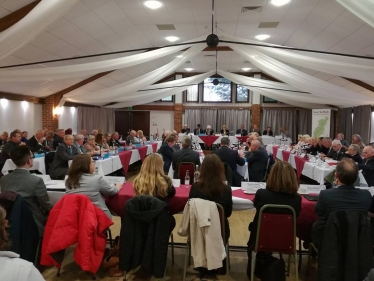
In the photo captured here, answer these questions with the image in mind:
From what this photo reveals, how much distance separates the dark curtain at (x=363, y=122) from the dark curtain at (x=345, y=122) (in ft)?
2.32

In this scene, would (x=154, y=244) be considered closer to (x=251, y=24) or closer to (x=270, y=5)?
(x=270, y=5)

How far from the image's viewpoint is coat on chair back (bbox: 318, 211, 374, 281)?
2287 millimetres

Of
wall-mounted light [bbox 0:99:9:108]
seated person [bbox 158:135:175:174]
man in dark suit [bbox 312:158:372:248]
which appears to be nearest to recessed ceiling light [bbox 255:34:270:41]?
seated person [bbox 158:135:175:174]

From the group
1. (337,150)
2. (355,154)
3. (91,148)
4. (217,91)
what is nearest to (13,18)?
(91,148)

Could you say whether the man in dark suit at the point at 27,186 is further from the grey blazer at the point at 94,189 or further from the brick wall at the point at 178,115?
the brick wall at the point at 178,115

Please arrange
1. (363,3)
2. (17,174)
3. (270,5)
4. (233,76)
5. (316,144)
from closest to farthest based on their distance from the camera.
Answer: (17,174) → (363,3) → (270,5) → (316,144) → (233,76)

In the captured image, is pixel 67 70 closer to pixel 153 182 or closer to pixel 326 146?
pixel 153 182

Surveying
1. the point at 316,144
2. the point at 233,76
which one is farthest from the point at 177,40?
the point at 316,144

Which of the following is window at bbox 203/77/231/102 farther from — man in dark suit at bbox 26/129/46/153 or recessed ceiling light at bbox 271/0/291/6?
man in dark suit at bbox 26/129/46/153

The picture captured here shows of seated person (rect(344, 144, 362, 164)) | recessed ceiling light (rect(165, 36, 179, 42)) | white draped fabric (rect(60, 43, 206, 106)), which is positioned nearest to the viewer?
seated person (rect(344, 144, 362, 164))

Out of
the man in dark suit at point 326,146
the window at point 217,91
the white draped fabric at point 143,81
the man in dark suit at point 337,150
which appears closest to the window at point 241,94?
the window at point 217,91

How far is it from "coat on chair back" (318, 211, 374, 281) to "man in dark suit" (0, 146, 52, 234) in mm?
2393

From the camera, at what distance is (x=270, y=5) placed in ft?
21.7

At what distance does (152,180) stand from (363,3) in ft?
9.22
